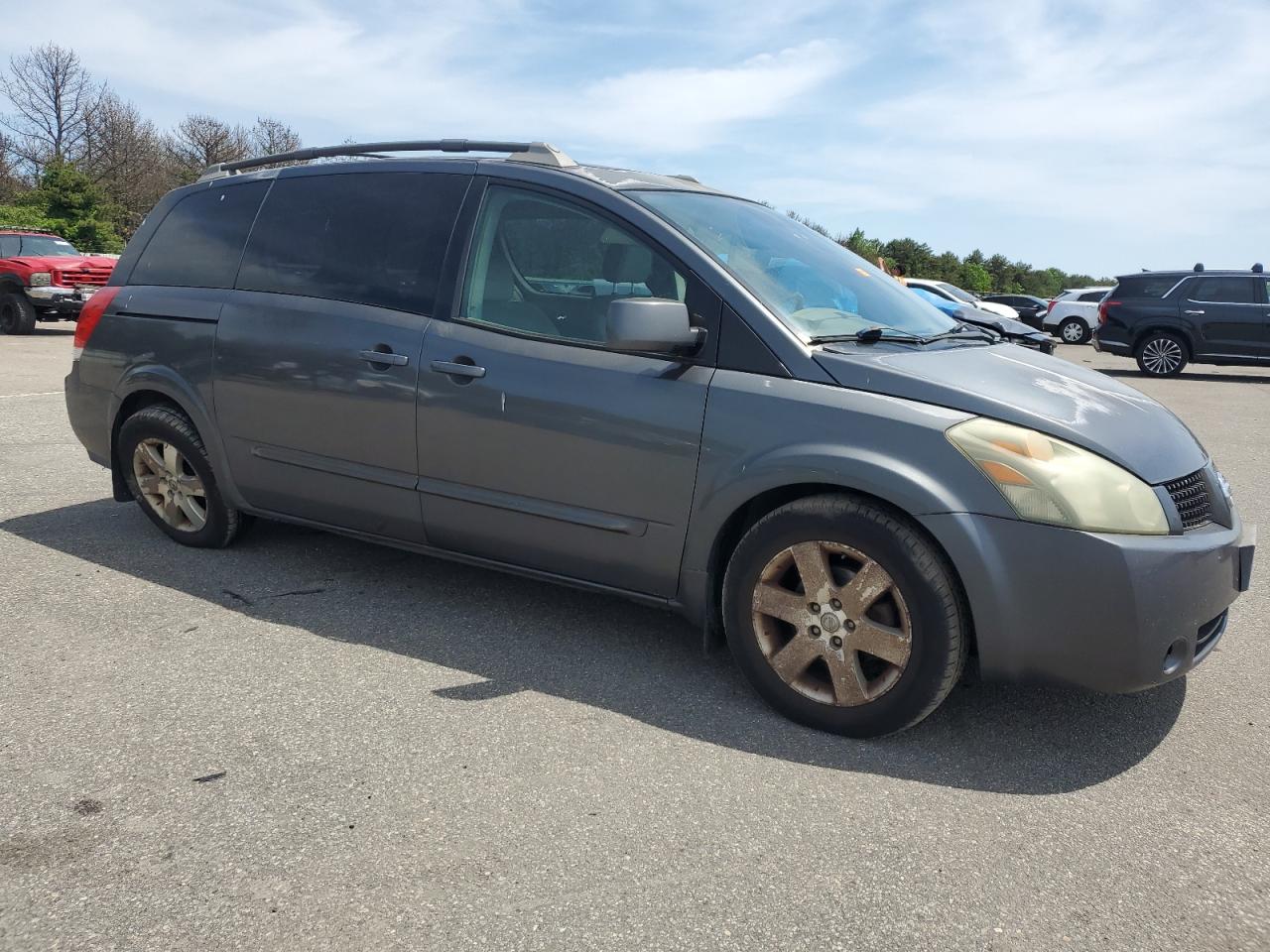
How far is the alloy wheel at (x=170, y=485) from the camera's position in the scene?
4.92m

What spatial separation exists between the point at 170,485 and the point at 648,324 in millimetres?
2813

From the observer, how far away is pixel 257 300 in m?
4.52

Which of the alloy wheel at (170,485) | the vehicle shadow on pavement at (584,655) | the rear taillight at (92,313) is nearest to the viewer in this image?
the vehicle shadow on pavement at (584,655)

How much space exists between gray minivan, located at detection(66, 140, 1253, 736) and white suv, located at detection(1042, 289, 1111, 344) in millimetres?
26672

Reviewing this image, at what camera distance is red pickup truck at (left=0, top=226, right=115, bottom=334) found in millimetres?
17516

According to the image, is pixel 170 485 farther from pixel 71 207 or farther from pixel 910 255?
pixel 910 255

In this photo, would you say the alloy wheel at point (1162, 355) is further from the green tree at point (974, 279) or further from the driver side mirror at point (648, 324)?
the green tree at point (974, 279)

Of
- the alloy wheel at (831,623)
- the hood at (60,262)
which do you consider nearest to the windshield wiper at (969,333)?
the alloy wheel at (831,623)

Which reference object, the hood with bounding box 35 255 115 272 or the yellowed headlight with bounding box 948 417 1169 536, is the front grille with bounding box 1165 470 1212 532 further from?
the hood with bounding box 35 255 115 272

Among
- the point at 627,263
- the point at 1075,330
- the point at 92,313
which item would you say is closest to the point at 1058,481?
the point at 627,263

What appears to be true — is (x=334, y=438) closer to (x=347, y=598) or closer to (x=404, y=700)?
(x=347, y=598)

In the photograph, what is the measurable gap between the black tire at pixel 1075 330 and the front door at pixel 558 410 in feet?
91.7

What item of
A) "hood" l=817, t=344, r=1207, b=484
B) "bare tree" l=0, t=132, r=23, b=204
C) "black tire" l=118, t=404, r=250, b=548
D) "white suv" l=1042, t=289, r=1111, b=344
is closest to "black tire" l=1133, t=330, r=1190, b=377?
"white suv" l=1042, t=289, r=1111, b=344

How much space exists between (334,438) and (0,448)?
14.5ft
